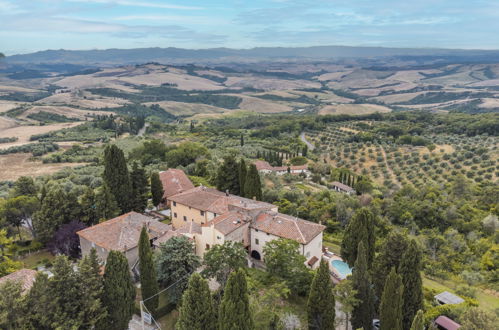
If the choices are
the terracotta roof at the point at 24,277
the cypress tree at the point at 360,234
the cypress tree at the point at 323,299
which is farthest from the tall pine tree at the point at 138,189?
the cypress tree at the point at 323,299

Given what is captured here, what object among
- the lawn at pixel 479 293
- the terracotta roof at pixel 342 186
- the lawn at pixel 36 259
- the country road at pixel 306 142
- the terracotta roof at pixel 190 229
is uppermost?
the terracotta roof at pixel 190 229

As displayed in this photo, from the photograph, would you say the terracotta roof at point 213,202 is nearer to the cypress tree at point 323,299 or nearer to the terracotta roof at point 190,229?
the terracotta roof at point 190,229

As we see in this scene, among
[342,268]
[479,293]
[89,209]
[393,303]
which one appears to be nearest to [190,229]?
[89,209]

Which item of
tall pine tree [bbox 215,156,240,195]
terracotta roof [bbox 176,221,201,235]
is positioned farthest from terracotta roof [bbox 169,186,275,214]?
tall pine tree [bbox 215,156,240,195]

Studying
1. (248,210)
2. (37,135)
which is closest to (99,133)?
(37,135)

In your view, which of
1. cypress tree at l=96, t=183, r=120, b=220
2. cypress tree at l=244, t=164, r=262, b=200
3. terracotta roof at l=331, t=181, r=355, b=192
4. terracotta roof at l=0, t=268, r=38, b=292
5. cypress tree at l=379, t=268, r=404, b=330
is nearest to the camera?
cypress tree at l=379, t=268, r=404, b=330

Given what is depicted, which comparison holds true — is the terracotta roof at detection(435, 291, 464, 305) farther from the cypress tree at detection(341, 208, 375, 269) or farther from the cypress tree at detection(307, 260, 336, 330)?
the cypress tree at detection(307, 260, 336, 330)

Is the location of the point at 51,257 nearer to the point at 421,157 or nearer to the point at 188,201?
the point at 188,201

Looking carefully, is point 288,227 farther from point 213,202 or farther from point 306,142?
point 306,142
